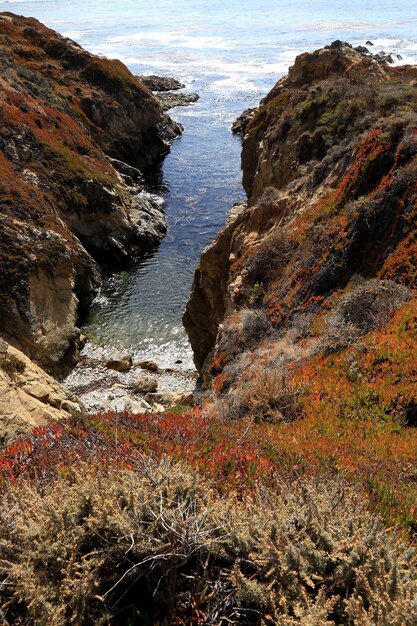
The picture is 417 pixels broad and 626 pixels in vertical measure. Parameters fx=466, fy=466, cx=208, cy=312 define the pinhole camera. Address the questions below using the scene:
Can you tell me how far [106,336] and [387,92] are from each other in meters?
22.0

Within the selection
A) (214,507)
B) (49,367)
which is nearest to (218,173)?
(49,367)

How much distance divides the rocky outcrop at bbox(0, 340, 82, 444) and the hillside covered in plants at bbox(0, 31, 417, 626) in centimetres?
45

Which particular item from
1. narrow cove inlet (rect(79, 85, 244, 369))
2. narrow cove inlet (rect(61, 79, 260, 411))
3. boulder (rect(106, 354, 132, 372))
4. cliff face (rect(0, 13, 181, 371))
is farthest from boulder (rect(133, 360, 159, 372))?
cliff face (rect(0, 13, 181, 371))

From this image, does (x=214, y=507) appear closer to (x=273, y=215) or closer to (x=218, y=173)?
(x=273, y=215)

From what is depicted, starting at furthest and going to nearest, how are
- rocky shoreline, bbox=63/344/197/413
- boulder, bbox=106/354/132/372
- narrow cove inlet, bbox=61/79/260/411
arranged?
boulder, bbox=106/354/132/372, narrow cove inlet, bbox=61/79/260/411, rocky shoreline, bbox=63/344/197/413

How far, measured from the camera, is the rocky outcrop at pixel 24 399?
9523mm

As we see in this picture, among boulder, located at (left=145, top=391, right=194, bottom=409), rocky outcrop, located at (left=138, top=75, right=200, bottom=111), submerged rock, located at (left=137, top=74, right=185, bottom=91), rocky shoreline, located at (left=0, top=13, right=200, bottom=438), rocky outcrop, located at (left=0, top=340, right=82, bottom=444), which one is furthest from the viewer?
submerged rock, located at (left=137, top=74, right=185, bottom=91)

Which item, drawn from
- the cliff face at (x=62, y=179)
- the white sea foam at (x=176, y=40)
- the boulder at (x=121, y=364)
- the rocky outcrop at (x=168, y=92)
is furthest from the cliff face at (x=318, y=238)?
the white sea foam at (x=176, y=40)

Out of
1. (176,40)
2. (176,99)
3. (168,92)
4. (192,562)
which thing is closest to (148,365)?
(192,562)

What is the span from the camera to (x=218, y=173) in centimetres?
5506

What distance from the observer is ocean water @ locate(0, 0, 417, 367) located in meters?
33.0

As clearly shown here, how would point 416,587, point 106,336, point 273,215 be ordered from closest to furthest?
point 416,587
point 273,215
point 106,336

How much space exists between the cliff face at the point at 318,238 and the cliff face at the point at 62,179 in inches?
399

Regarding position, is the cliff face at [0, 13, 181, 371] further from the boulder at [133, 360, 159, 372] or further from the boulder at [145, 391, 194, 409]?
the boulder at [145, 391, 194, 409]
